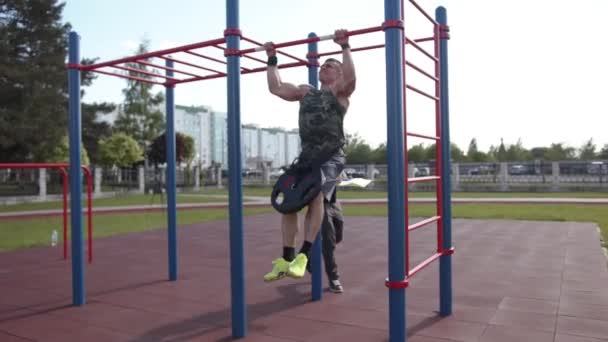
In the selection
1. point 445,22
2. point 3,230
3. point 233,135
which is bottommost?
point 3,230

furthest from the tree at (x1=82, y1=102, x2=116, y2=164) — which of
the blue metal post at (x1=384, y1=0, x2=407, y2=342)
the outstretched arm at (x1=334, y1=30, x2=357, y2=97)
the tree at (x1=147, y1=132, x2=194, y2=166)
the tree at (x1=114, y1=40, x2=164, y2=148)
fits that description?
the blue metal post at (x1=384, y1=0, x2=407, y2=342)

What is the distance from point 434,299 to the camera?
4324 millimetres

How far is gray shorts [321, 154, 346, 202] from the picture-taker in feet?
10.4

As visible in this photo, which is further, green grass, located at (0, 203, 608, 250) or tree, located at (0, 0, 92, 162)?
tree, located at (0, 0, 92, 162)

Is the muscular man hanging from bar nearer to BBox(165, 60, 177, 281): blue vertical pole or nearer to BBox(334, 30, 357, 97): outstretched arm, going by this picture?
BBox(334, 30, 357, 97): outstretched arm

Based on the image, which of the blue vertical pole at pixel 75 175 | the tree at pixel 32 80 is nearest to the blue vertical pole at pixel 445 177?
the blue vertical pole at pixel 75 175

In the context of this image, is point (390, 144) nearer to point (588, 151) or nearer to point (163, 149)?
point (163, 149)

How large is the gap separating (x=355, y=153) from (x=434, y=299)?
53.4 meters

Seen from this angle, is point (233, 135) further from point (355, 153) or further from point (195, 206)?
point (355, 153)

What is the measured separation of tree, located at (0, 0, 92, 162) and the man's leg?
798 inches

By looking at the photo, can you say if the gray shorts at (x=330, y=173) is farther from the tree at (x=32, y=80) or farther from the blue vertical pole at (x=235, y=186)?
the tree at (x=32, y=80)

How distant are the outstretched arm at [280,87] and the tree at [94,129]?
85.0 ft

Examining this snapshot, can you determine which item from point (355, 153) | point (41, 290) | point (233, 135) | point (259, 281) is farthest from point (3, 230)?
point (355, 153)

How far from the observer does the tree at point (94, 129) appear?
27067 millimetres
